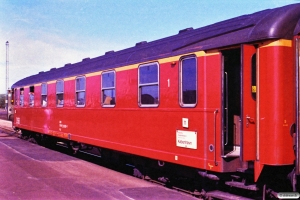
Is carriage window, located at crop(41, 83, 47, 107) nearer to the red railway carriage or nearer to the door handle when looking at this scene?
the red railway carriage

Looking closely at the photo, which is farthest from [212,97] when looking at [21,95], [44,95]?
[21,95]

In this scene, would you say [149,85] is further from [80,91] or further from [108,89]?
[80,91]

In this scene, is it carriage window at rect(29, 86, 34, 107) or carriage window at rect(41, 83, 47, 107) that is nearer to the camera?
carriage window at rect(41, 83, 47, 107)

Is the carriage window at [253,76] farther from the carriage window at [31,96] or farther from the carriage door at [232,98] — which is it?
the carriage window at [31,96]

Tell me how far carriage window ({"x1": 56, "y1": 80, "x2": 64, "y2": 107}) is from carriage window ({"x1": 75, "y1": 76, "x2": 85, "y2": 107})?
157cm

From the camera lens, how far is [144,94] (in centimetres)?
880

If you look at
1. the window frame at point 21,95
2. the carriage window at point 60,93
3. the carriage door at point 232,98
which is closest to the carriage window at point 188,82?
the carriage door at point 232,98

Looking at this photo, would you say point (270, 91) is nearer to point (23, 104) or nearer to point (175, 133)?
→ point (175, 133)

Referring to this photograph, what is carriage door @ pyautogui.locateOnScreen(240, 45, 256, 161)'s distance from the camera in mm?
6113

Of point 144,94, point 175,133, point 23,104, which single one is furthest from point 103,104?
point 23,104

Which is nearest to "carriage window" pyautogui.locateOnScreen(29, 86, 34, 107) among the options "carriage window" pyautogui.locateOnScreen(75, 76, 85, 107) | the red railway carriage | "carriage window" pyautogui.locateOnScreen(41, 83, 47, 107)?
"carriage window" pyautogui.locateOnScreen(41, 83, 47, 107)

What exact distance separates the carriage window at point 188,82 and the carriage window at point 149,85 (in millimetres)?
874

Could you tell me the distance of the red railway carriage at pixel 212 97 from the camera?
5.95m

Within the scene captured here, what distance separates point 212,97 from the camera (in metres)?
6.78
